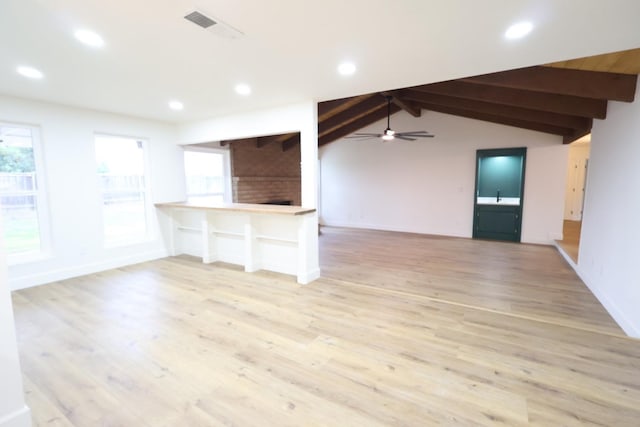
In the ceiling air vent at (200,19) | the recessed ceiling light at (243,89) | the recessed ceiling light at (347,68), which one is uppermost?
the recessed ceiling light at (243,89)

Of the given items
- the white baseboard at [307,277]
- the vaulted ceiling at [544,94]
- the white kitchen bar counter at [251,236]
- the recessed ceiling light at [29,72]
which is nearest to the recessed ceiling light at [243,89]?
the white kitchen bar counter at [251,236]

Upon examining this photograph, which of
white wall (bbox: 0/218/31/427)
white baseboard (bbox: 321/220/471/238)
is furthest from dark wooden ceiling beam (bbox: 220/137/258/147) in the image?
white wall (bbox: 0/218/31/427)

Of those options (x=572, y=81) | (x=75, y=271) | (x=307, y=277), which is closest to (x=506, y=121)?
(x=572, y=81)

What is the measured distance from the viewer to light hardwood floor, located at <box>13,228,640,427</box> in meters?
1.70

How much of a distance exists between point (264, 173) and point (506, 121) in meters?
6.01

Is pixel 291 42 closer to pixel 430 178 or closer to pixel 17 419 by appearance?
pixel 17 419

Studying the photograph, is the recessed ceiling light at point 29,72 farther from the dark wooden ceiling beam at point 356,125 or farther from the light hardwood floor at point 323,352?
the dark wooden ceiling beam at point 356,125

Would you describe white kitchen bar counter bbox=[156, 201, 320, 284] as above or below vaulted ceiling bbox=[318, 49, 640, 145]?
below

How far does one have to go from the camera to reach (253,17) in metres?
1.88

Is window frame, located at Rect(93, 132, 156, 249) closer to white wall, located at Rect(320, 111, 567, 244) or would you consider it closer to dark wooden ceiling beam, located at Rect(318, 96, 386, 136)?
dark wooden ceiling beam, located at Rect(318, 96, 386, 136)

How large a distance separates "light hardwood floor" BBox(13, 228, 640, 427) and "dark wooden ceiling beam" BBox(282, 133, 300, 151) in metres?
5.32

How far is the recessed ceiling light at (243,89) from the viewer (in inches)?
127

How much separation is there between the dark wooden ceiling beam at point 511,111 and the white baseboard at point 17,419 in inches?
264

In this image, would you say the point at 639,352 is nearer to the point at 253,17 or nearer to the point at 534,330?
the point at 534,330
